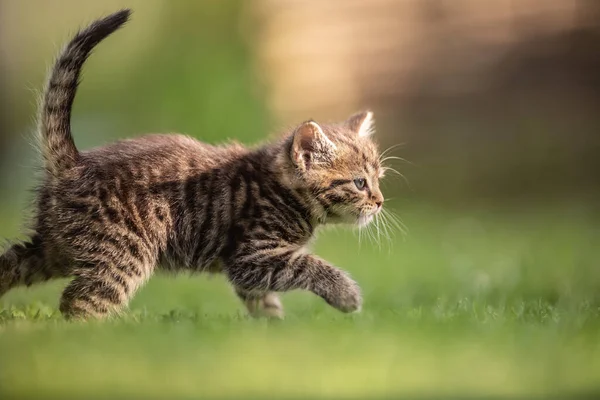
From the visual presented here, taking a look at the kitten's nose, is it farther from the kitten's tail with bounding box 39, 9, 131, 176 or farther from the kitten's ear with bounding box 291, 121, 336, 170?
the kitten's tail with bounding box 39, 9, 131, 176

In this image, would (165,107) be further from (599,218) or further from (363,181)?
(363,181)

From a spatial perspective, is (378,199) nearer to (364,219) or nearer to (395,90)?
(364,219)

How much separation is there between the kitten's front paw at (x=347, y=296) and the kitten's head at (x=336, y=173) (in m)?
0.47

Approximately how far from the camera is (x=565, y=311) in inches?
176

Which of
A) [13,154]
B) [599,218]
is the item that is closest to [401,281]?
[599,218]

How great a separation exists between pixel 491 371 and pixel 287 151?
76.3 inches

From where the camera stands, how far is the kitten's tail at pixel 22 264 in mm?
4492

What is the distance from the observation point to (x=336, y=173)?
4.82 metres

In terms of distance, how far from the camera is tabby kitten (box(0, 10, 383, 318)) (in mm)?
4375

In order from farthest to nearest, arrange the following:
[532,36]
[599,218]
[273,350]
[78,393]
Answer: [532,36], [599,218], [273,350], [78,393]

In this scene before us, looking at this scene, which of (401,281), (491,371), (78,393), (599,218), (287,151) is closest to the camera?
(78,393)

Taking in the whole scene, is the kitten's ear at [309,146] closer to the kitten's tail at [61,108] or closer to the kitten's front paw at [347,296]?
the kitten's front paw at [347,296]

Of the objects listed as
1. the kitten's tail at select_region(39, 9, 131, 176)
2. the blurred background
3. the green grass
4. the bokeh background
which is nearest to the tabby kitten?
the kitten's tail at select_region(39, 9, 131, 176)

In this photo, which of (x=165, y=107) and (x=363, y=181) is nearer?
(x=363, y=181)
